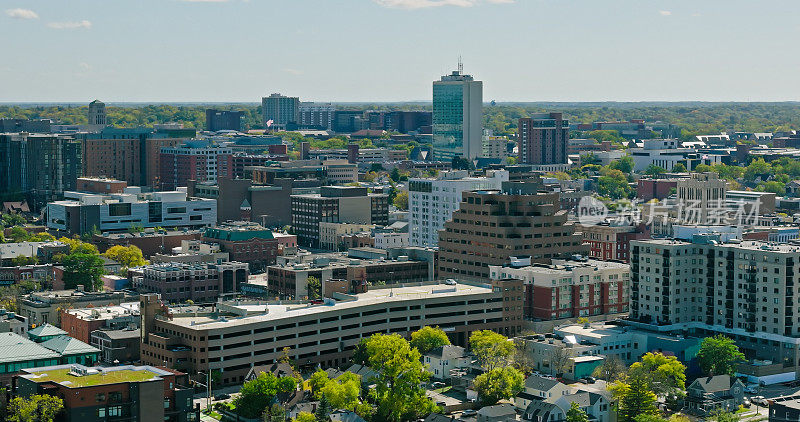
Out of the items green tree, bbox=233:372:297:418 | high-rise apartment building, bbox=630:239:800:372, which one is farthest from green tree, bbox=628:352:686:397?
green tree, bbox=233:372:297:418

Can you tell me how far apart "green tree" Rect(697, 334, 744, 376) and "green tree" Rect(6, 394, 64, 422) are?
41854mm

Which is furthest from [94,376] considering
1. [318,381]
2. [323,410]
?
[318,381]

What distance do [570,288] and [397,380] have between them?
26.9 metres

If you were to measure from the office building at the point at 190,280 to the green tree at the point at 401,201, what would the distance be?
2668 inches

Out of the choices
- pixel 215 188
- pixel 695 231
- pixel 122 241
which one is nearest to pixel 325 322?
pixel 695 231

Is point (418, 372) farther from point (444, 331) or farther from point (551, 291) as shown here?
point (551, 291)

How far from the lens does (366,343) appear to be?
284ft

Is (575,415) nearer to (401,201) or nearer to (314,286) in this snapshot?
(314,286)

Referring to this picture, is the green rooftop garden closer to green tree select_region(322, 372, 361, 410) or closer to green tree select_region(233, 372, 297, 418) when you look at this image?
green tree select_region(233, 372, 297, 418)

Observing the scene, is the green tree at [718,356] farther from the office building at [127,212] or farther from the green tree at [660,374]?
the office building at [127,212]

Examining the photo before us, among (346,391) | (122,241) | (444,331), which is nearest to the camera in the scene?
(346,391)

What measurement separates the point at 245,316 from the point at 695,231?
113 feet

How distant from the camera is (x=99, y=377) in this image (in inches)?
2721

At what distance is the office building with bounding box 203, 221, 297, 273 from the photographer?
134625 mm
